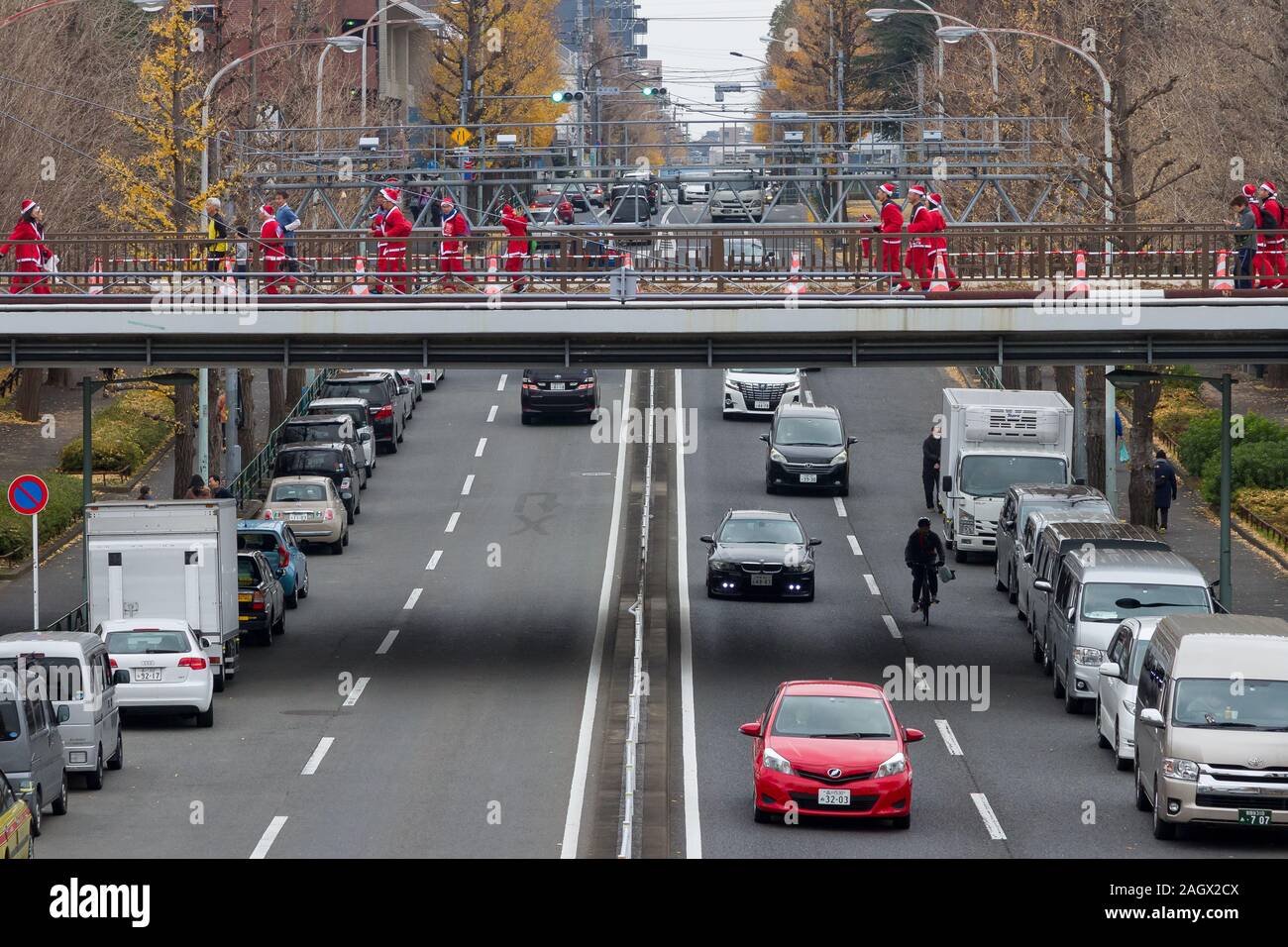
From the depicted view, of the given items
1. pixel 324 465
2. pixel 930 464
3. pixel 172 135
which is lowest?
pixel 930 464

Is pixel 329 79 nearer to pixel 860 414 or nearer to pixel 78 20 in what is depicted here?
pixel 78 20

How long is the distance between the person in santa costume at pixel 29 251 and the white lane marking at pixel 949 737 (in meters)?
14.5

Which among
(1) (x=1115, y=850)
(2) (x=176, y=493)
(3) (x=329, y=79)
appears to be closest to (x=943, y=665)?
(1) (x=1115, y=850)

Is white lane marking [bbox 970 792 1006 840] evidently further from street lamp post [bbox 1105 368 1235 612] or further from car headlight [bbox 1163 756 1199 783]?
street lamp post [bbox 1105 368 1235 612]

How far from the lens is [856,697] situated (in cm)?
2041

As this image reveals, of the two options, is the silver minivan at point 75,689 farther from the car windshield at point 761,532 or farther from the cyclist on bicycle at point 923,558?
the car windshield at point 761,532

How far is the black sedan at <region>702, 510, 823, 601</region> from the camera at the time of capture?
33.8m

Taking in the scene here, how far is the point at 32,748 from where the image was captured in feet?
61.7

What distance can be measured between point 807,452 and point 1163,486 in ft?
25.9

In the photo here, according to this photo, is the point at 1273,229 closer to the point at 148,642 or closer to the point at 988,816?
the point at 988,816

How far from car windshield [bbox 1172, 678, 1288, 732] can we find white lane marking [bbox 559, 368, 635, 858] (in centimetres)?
563

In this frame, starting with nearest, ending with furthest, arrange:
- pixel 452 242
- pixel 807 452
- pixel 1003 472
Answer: pixel 452 242
pixel 1003 472
pixel 807 452

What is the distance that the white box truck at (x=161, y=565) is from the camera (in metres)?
27.3

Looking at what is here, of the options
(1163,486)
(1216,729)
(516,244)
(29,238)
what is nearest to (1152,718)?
(1216,729)
